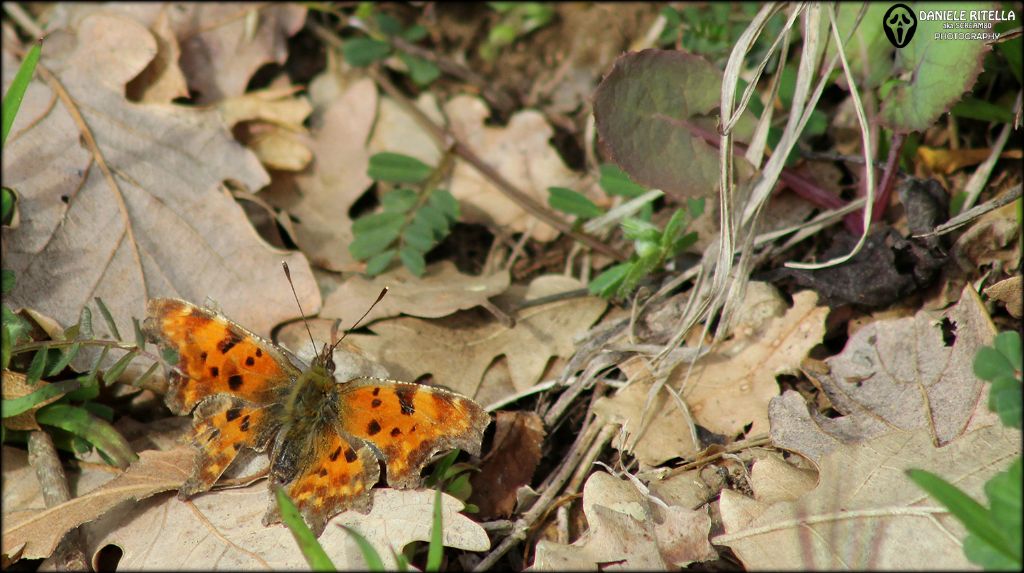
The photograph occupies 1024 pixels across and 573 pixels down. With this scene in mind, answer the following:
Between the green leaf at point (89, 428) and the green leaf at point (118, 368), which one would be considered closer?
the green leaf at point (118, 368)

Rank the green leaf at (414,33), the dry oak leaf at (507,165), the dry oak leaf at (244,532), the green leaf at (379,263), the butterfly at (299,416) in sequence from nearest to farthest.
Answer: the dry oak leaf at (244,532)
the butterfly at (299,416)
the green leaf at (379,263)
the dry oak leaf at (507,165)
the green leaf at (414,33)

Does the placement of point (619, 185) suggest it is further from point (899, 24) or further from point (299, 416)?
point (299, 416)

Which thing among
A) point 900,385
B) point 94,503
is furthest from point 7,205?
point 900,385

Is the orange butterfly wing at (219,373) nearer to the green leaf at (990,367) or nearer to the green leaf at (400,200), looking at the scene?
the green leaf at (400,200)

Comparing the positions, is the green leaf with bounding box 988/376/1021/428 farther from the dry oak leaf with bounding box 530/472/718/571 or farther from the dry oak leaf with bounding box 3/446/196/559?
the dry oak leaf with bounding box 3/446/196/559

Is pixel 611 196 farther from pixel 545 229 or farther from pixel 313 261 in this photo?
pixel 313 261

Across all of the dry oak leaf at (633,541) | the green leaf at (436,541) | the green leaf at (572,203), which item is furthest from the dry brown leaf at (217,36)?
the dry oak leaf at (633,541)

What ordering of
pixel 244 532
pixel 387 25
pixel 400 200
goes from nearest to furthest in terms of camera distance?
pixel 244 532 → pixel 400 200 → pixel 387 25
